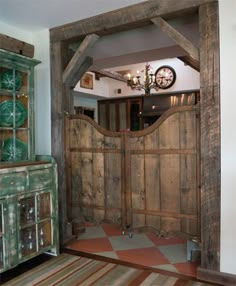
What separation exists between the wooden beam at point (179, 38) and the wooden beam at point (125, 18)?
0.06 meters

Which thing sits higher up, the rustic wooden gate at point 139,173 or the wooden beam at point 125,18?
the wooden beam at point 125,18

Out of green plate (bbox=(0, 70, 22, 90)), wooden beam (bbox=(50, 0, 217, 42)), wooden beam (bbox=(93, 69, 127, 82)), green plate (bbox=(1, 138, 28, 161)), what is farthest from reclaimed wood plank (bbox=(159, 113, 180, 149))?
wooden beam (bbox=(93, 69, 127, 82))

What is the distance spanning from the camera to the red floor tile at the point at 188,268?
2530 millimetres

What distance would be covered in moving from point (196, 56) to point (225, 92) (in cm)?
43

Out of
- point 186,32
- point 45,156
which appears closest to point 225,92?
point 186,32

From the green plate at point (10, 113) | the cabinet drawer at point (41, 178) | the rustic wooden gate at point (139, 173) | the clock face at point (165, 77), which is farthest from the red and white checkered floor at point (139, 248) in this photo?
the clock face at point (165, 77)

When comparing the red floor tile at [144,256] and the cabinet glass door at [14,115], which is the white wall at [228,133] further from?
the cabinet glass door at [14,115]

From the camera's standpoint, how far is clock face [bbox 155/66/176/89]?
276 inches

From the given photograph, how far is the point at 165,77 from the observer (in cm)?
712

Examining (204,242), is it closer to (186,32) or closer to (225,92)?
(225,92)

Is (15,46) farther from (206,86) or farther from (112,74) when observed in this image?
(112,74)

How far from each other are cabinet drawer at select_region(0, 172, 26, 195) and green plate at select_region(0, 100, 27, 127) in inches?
24.7

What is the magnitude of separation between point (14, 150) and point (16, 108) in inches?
17.5

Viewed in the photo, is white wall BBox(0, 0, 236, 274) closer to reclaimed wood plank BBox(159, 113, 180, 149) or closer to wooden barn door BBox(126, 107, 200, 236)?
wooden barn door BBox(126, 107, 200, 236)
